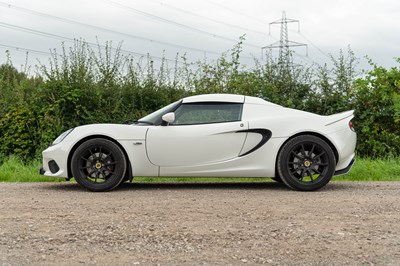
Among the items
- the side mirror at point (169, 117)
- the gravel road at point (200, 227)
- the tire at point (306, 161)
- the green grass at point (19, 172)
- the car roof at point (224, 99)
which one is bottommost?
the gravel road at point (200, 227)

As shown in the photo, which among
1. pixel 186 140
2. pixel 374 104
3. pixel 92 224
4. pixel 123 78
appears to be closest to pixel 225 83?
pixel 123 78

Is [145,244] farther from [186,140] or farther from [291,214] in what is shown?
[186,140]

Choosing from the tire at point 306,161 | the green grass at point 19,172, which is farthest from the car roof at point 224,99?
the green grass at point 19,172

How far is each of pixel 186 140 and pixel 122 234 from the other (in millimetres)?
3108

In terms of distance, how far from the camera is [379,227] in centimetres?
532

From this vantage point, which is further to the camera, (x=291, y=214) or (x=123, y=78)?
(x=123, y=78)

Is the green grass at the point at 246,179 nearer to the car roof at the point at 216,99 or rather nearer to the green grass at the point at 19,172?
the green grass at the point at 19,172

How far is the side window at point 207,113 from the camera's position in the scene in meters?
8.12

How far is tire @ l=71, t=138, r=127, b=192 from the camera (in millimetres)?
7855

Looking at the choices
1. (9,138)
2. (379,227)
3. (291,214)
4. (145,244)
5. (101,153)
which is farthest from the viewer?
(9,138)

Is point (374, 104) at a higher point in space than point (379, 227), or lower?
higher

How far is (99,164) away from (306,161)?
2.82 metres

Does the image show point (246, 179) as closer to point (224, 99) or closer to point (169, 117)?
point (224, 99)

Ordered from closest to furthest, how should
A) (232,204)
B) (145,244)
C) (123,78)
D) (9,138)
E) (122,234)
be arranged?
(145,244) → (122,234) → (232,204) → (9,138) → (123,78)
